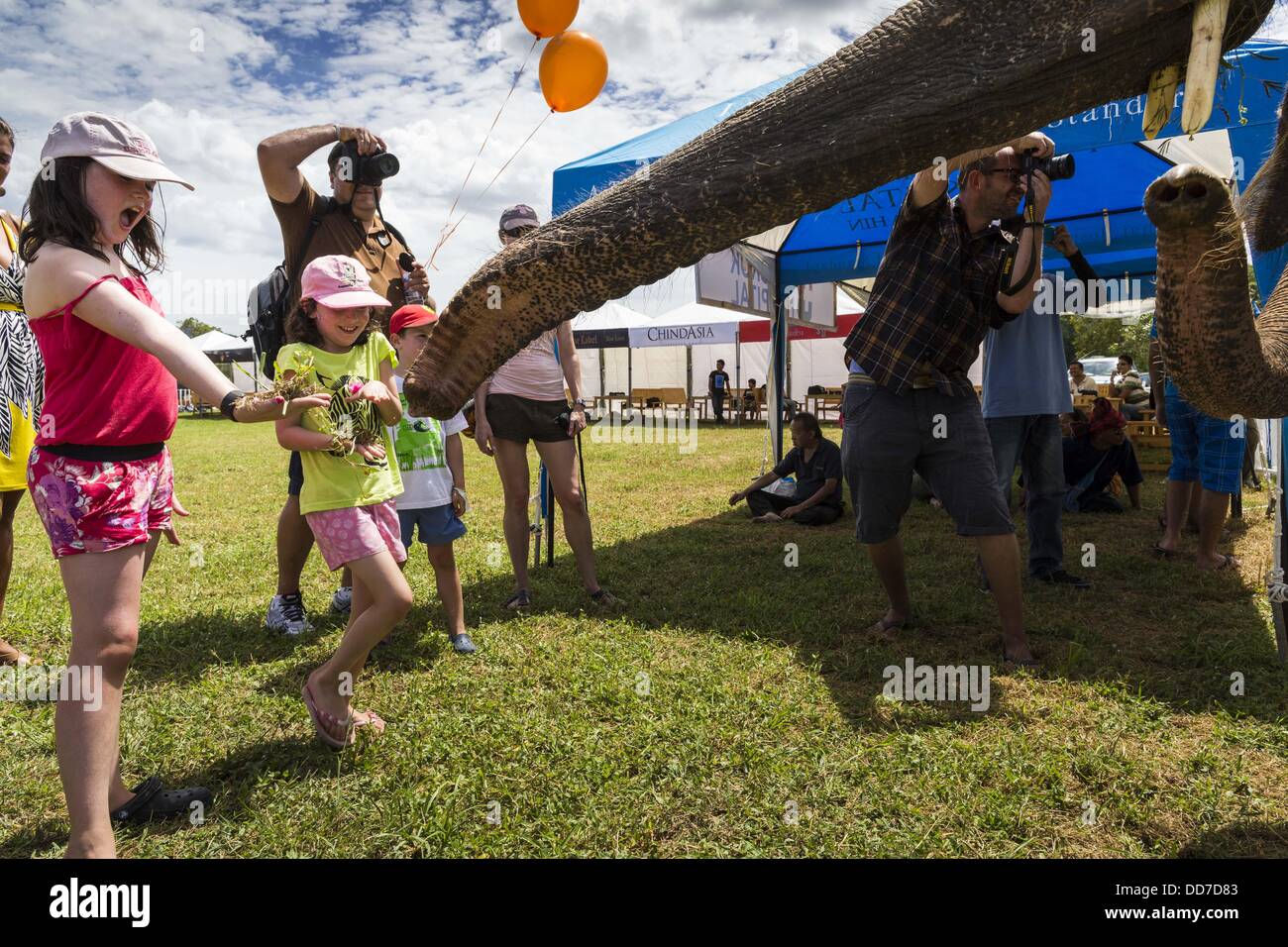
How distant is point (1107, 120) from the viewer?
4.89 metres

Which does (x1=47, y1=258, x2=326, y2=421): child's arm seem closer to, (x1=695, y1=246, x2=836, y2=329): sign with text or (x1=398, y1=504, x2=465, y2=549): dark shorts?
(x1=398, y1=504, x2=465, y2=549): dark shorts

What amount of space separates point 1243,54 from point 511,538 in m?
5.07

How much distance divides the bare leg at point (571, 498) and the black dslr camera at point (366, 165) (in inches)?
75.3

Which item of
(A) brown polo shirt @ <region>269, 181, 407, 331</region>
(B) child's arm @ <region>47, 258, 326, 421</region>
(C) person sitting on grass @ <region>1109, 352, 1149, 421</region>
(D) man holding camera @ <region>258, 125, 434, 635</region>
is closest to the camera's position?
(B) child's arm @ <region>47, 258, 326, 421</region>

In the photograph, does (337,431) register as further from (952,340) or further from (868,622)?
(868,622)

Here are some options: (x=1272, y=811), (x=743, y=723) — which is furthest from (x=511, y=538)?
(x=1272, y=811)

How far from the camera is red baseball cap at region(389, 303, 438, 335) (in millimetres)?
3660

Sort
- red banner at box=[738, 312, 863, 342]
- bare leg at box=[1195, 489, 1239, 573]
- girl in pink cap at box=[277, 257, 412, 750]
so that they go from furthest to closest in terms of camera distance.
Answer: red banner at box=[738, 312, 863, 342], bare leg at box=[1195, 489, 1239, 573], girl in pink cap at box=[277, 257, 412, 750]

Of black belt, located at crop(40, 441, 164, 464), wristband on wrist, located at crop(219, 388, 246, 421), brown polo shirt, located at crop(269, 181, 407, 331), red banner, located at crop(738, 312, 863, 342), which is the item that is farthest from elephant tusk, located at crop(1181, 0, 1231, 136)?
red banner, located at crop(738, 312, 863, 342)

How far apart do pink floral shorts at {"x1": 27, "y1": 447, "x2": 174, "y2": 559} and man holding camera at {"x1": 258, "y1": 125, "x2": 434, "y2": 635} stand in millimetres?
1547

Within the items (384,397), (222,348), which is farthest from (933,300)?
(222,348)

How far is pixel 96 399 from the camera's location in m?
2.32

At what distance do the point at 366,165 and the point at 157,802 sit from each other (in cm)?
276
